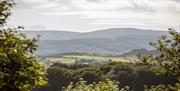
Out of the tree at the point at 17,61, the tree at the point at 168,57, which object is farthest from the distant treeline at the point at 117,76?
the tree at the point at 17,61

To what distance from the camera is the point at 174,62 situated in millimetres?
21875

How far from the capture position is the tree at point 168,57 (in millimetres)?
21828

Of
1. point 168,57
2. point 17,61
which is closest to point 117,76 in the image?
point 168,57

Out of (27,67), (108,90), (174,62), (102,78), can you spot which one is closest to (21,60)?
(27,67)

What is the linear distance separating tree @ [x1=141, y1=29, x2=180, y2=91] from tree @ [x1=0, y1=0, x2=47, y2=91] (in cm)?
683

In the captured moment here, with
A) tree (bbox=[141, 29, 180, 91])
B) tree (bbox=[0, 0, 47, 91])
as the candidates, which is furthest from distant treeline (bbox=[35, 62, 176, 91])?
tree (bbox=[0, 0, 47, 91])

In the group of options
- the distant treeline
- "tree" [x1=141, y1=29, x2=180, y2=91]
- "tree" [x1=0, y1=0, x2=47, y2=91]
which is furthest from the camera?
the distant treeline

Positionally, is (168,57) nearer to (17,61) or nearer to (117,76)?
(17,61)

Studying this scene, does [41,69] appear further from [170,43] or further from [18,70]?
[170,43]

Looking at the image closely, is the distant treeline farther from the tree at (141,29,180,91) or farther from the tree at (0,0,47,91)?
the tree at (0,0,47,91)

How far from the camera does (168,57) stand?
22.4m

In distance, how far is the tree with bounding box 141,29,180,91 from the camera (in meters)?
21.8

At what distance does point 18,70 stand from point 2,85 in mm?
1032

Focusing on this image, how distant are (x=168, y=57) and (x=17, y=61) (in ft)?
27.9
